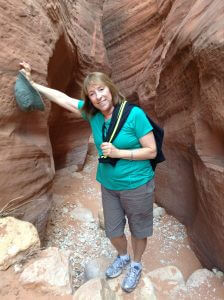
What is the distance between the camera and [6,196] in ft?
9.07

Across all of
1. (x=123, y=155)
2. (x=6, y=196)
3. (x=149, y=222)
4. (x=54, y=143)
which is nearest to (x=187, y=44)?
(x=123, y=155)

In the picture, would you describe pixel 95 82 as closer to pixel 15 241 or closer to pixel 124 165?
pixel 124 165

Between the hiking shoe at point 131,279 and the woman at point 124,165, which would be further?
the hiking shoe at point 131,279

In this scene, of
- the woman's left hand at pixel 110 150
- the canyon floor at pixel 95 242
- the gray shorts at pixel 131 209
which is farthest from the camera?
the canyon floor at pixel 95 242

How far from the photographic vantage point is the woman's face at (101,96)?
219cm

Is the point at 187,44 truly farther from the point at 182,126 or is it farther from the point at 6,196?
the point at 6,196

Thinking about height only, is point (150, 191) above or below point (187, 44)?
below

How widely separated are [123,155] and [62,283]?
1.10 metres

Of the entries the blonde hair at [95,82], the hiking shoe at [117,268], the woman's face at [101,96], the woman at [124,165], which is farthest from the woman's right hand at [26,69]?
the hiking shoe at [117,268]

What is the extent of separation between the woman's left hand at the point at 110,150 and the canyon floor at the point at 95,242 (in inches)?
43.9

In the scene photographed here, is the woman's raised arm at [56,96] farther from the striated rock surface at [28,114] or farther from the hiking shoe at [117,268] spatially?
the hiking shoe at [117,268]

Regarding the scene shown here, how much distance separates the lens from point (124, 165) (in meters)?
2.26

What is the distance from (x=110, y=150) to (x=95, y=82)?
55cm

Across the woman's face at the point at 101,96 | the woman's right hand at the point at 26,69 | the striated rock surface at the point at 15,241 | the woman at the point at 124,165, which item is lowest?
the striated rock surface at the point at 15,241
